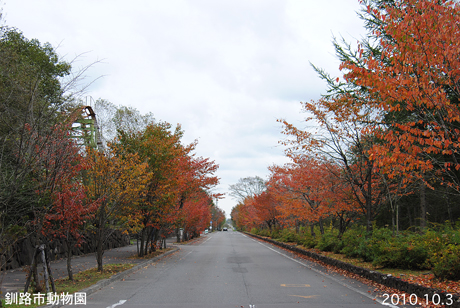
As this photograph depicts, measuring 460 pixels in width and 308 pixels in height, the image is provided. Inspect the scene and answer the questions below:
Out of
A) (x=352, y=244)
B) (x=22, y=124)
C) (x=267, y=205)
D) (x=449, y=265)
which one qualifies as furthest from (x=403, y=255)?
(x=267, y=205)

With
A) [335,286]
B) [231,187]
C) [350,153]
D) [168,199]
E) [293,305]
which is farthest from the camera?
[231,187]

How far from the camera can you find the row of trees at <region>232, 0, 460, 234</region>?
7.43m

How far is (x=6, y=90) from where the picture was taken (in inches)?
512

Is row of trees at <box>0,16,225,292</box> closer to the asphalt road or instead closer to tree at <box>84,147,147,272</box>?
tree at <box>84,147,147,272</box>

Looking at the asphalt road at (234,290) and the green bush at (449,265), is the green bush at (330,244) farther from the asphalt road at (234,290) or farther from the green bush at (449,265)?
the green bush at (449,265)

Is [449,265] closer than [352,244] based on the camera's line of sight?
Yes

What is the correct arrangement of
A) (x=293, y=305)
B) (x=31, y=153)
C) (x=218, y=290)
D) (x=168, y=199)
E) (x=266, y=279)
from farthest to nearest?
(x=168, y=199), (x=266, y=279), (x=218, y=290), (x=293, y=305), (x=31, y=153)

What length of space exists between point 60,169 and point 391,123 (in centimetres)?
1037

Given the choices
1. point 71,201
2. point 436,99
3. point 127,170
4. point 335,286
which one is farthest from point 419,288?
point 127,170

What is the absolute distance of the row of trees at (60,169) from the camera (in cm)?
735

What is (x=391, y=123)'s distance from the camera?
1242 cm

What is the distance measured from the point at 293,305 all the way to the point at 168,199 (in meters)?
11.6

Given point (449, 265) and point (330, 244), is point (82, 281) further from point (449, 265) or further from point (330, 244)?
point (330, 244)

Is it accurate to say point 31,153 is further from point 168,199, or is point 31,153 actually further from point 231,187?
point 231,187
